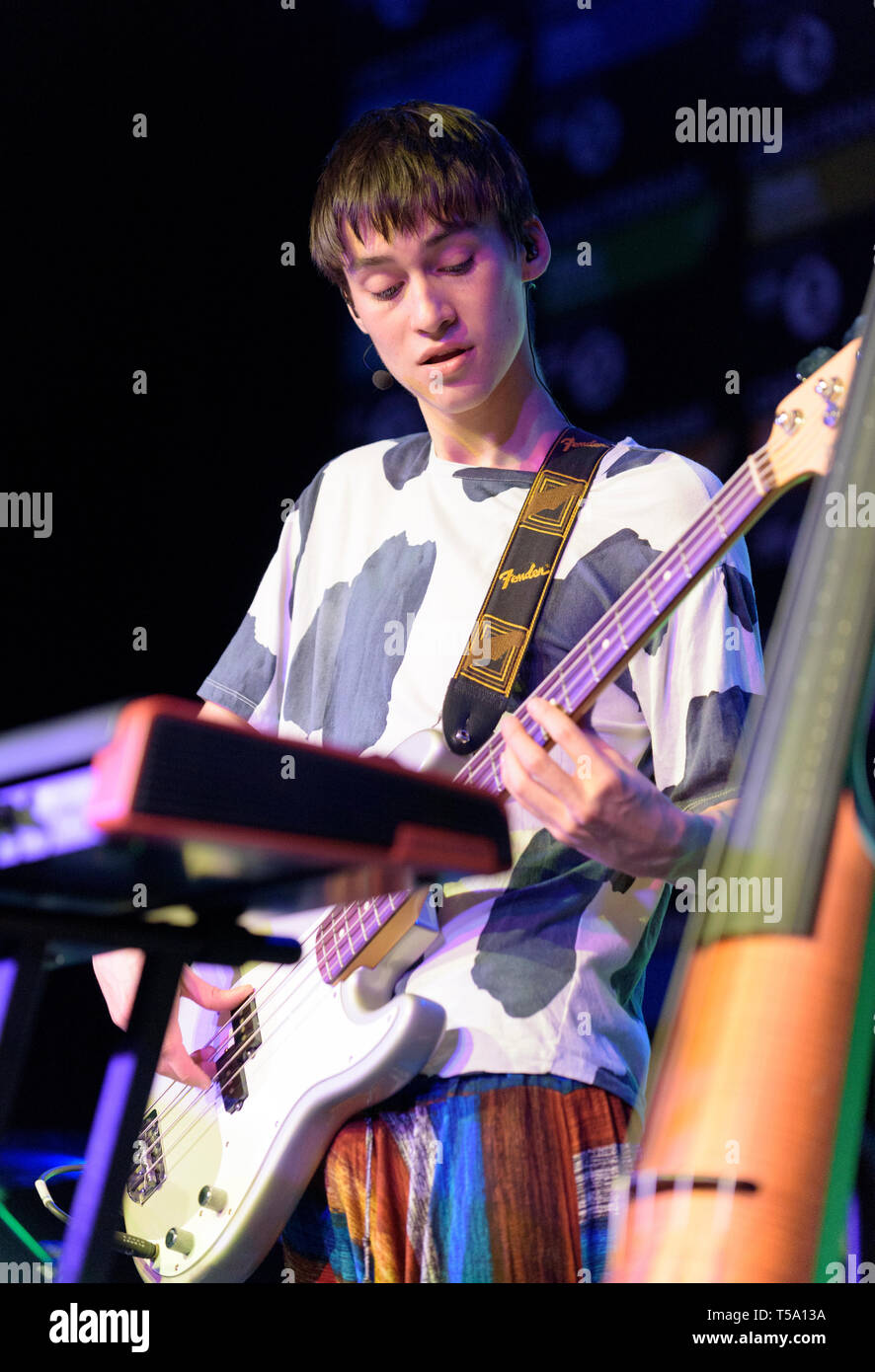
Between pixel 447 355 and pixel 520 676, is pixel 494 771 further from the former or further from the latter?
pixel 447 355

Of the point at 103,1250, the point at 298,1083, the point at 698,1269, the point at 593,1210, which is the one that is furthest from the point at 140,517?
the point at 698,1269

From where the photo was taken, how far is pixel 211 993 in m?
1.57

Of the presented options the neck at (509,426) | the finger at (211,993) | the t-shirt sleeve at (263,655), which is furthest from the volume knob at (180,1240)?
the neck at (509,426)

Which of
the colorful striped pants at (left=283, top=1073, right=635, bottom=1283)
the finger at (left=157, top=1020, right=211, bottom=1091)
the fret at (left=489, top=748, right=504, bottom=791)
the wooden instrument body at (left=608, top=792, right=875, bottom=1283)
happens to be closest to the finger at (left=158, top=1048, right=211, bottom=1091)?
the finger at (left=157, top=1020, right=211, bottom=1091)

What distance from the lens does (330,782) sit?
23.2 inches

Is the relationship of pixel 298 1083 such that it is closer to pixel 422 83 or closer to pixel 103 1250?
pixel 103 1250

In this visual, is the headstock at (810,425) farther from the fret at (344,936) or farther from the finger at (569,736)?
the fret at (344,936)

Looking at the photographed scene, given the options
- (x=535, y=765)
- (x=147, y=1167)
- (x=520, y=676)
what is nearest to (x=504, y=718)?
(x=535, y=765)

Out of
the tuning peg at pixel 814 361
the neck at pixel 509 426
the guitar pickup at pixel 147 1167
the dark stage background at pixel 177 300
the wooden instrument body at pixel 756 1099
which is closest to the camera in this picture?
the wooden instrument body at pixel 756 1099

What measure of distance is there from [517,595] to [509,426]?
28 cm

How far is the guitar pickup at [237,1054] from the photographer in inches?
59.1

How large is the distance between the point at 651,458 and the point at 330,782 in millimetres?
1093

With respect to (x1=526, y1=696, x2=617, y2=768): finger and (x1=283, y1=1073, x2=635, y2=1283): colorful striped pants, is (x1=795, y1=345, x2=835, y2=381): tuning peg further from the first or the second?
(x1=283, y1=1073, x2=635, y2=1283): colorful striped pants

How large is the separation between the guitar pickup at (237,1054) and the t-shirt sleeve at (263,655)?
39 centimetres
